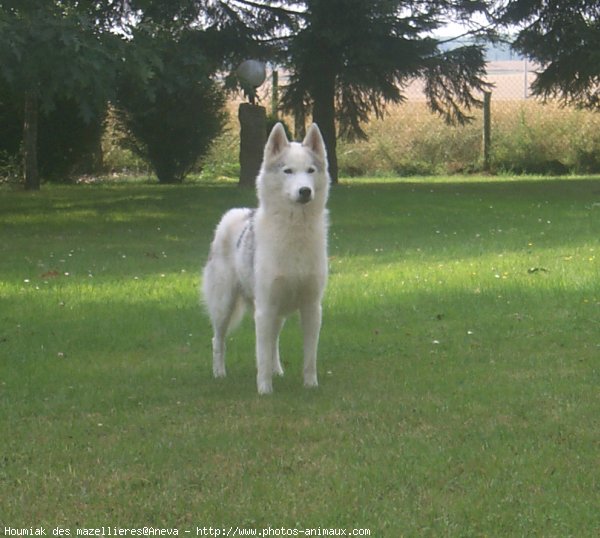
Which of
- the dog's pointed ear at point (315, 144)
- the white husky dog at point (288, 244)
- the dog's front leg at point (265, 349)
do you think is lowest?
the dog's front leg at point (265, 349)

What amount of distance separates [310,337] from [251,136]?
1553 centimetres

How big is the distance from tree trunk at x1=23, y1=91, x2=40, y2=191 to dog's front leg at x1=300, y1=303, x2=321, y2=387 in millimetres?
17019

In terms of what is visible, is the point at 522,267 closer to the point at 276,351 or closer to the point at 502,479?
the point at 276,351

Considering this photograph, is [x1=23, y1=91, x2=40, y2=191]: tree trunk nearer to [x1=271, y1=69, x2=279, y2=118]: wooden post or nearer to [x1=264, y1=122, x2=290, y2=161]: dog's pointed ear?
[x1=271, y1=69, x2=279, y2=118]: wooden post

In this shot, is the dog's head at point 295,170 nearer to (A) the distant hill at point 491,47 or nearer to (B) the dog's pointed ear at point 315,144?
(B) the dog's pointed ear at point 315,144

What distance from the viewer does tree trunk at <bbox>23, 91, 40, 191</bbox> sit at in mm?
22547

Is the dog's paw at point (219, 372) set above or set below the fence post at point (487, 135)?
below

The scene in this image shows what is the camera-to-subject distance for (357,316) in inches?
344

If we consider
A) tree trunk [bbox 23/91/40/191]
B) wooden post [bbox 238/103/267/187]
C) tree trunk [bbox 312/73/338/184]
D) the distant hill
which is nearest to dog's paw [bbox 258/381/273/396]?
wooden post [bbox 238/103/267/187]

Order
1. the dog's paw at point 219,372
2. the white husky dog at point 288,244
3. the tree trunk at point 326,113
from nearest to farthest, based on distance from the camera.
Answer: the white husky dog at point 288,244, the dog's paw at point 219,372, the tree trunk at point 326,113

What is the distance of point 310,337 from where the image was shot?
21.5 ft

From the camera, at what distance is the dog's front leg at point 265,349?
642 centimetres

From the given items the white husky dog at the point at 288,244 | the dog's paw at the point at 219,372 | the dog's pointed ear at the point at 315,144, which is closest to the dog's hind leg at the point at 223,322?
the dog's paw at the point at 219,372

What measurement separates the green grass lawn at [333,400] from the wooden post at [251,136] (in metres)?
8.95
